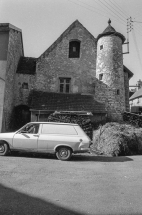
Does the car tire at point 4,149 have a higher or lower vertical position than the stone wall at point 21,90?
lower

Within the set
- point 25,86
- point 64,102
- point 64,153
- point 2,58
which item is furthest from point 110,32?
point 64,153

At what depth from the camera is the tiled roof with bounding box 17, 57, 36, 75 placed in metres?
17.9

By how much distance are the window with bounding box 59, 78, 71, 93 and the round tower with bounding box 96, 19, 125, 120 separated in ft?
10.00

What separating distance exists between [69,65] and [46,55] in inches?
98.8

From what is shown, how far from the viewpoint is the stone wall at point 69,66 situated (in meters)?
18.1

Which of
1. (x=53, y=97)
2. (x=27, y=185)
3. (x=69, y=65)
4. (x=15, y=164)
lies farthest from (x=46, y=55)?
(x=27, y=185)

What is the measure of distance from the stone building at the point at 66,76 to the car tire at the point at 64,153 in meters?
6.62

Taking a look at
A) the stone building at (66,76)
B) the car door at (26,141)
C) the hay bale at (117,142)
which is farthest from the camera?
the stone building at (66,76)

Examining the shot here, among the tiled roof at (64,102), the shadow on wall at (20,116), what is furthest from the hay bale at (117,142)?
the shadow on wall at (20,116)

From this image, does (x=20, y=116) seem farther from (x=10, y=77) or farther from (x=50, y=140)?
(x=50, y=140)

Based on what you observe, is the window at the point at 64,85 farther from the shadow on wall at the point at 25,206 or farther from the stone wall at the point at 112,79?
the shadow on wall at the point at 25,206

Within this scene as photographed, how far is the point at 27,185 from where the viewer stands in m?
4.98

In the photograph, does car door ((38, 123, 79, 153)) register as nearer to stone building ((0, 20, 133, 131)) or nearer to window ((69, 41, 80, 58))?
stone building ((0, 20, 133, 131))

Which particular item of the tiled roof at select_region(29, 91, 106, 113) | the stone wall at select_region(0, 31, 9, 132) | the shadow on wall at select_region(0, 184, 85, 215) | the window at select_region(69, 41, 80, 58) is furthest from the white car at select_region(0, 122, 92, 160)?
the window at select_region(69, 41, 80, 58)
